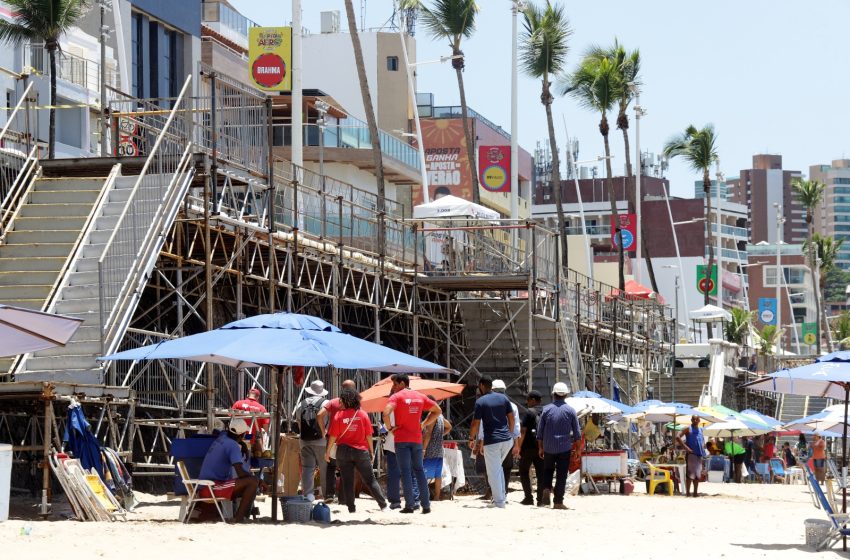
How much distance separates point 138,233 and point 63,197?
1856mm

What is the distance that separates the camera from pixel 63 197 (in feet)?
65.6

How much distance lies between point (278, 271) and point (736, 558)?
39.4 feet

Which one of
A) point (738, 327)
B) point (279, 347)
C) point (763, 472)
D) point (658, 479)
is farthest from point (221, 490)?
point (738, 327)

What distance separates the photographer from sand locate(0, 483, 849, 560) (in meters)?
12.2

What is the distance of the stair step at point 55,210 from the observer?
Result: 1956cm

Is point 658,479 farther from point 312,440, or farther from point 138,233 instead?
point 138,233

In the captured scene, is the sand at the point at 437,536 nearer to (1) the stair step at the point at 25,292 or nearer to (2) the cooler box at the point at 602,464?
(1) the stair step at the point at 25,292

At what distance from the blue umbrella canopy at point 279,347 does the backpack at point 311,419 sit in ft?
4.02

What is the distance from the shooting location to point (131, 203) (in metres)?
18.6

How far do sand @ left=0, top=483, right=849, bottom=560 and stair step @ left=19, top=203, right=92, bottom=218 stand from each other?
3866mm

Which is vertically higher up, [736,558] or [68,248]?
[68,248]

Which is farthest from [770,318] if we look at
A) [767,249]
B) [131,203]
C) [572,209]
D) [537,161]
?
[131,203]

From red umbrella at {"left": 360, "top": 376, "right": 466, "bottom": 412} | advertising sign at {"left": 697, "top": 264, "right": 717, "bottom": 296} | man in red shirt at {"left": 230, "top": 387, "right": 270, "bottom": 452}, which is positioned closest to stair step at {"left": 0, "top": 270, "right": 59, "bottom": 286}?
man in red shirt at {"left": 230, "top": 387, "right": 270, "bottom": 452}

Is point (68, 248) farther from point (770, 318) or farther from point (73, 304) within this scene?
point (770, 318)
